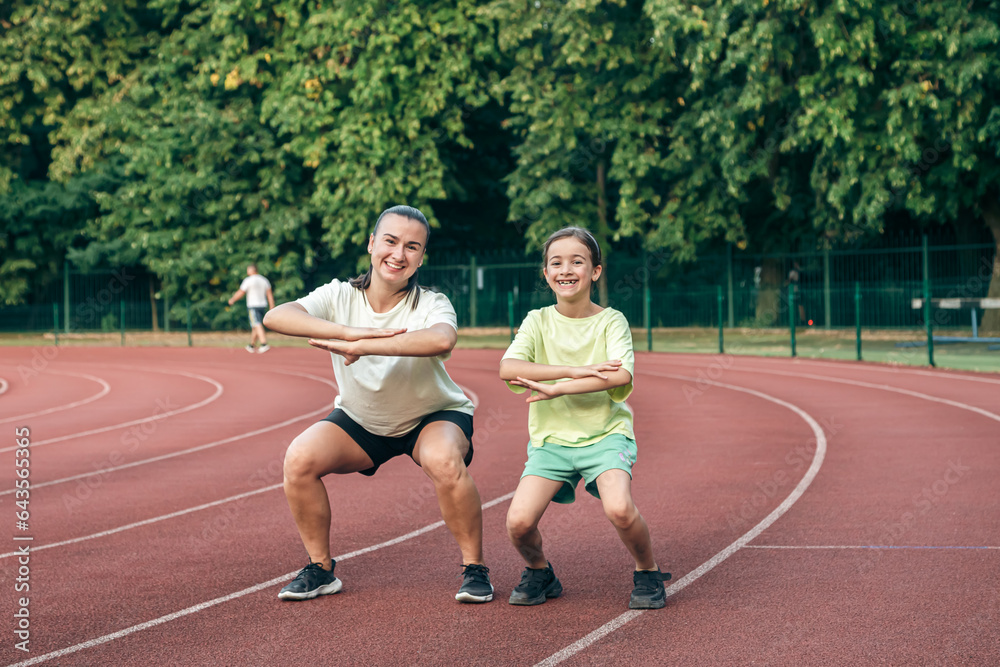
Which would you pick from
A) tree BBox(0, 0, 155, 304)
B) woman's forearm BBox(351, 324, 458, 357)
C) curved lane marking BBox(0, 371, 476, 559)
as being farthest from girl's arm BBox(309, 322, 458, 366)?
tree BBox(0, 0, 155, 304)

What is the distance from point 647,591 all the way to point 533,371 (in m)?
1.11

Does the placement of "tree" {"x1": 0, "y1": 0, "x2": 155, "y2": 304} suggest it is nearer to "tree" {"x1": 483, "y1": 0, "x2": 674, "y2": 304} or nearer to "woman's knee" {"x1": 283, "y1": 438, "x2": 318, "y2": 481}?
"tree" {"x1": 483, "y1": 0, "x2": 674, "y2": 304}

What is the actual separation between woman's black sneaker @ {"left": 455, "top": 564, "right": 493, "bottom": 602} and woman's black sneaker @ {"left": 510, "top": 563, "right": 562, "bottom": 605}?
4.6 inches

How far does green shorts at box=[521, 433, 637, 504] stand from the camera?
4.75m

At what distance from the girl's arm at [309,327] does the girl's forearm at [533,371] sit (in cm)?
48

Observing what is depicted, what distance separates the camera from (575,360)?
4898mm

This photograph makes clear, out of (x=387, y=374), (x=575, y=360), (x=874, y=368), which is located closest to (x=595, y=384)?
(x=575, y=360)

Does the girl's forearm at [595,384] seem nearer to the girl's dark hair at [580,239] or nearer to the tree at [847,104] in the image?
the girl's dark hair at [580,239]

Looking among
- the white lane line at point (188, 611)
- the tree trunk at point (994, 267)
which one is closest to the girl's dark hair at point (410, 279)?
the white lane line at point (188, 611)

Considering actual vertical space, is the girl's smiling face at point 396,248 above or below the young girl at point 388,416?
above

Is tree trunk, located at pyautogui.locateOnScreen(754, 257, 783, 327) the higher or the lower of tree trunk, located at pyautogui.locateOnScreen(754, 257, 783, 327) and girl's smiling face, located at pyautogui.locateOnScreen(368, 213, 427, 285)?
the lower

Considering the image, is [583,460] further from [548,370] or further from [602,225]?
[602,225]

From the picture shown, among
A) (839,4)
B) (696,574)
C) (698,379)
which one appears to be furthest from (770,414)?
(839,4)

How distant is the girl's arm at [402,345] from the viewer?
458 cm
